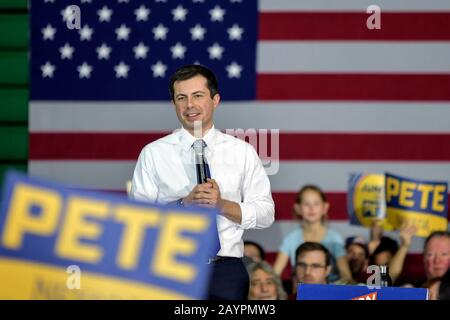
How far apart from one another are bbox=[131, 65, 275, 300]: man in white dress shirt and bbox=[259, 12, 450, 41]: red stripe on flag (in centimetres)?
316

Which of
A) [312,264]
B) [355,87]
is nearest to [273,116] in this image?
[355,87]

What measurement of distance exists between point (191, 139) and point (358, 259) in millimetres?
2335

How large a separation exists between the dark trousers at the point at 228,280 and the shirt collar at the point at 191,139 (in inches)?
15.0

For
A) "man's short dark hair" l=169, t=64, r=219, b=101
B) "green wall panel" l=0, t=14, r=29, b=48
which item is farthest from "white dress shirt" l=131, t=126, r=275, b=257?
"green wall panel" l=0, t=14, r=29, b=48

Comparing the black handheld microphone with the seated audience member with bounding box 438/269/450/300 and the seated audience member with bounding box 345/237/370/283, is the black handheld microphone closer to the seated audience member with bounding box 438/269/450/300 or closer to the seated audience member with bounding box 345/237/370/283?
the seated audience member with bounding box 438/269/450/300

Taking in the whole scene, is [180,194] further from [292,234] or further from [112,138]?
[112,138]

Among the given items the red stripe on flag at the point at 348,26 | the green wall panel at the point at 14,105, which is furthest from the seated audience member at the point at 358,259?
Answer: the green wall panel at the point at 14,105

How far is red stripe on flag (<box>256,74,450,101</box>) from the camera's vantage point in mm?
6051

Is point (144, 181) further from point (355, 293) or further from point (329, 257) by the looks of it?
point (329, 257)

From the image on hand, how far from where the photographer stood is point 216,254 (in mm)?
2859

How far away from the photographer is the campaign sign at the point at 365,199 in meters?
5.39

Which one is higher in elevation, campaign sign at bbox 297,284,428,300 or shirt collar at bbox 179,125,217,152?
shirt collar at bbox 179,125,217,152
